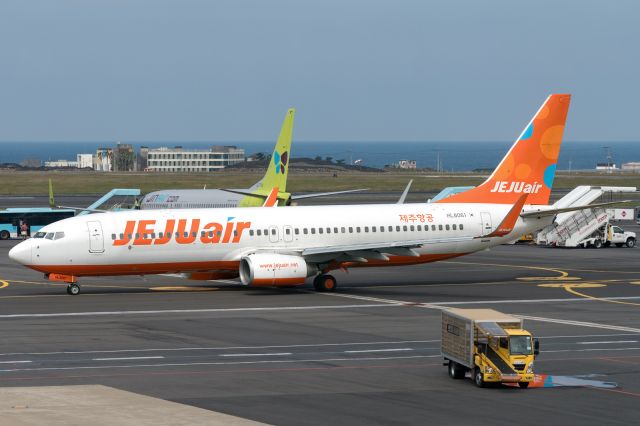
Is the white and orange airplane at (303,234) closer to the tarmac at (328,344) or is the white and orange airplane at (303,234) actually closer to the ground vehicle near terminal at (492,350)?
the tarmac at (328,344)

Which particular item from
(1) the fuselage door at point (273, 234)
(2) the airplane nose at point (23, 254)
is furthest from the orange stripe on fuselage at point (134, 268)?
(1) the fuselage door at point (273, 234)

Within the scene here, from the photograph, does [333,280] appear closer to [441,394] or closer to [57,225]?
[57,225]

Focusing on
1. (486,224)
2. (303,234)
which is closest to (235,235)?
(303,234)

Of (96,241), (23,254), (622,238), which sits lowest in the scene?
(622,238)

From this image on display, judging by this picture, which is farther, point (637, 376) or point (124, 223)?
point (124, 223)

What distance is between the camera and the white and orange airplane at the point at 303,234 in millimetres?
59000

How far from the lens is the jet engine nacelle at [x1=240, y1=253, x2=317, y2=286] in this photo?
193 feet

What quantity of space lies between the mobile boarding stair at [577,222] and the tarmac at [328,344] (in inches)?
900

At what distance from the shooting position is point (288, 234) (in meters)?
62.2

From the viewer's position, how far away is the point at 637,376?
3581cm

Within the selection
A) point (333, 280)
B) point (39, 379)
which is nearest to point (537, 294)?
point (333, 280)

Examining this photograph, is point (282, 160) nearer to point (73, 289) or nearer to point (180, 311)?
point (73, 289)

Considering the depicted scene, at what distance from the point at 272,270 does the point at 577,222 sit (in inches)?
1760

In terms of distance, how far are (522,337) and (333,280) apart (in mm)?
28700
